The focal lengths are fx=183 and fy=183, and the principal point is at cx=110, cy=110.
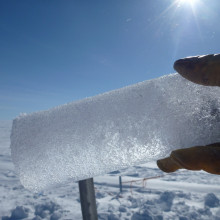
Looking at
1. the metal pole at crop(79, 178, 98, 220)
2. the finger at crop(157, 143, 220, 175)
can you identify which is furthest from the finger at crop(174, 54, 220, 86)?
the metal pole at crop(79, 178, 98, 220)

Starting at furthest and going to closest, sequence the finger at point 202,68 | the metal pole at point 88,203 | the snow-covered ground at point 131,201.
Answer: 1. the snow-covered ground at point 131,201
2. the metal pole at point 88,203
3. the finger at point 202,68

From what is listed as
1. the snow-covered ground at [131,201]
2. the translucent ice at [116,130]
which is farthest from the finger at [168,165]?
the snow-covered ground at [131,201]

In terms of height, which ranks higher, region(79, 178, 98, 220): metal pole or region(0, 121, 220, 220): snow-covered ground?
region(79, 178, 98, 220): metal pole

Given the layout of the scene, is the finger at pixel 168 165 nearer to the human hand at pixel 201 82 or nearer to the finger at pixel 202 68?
the human hand at pixel 201 82

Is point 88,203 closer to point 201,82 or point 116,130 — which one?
point 116,130

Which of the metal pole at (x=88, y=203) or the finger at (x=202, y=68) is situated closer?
the finger at (x=202, y=68)

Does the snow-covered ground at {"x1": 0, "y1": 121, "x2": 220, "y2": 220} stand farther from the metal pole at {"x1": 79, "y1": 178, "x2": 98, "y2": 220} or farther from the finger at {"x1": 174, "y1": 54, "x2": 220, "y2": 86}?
the finger at {"x1": 174, "y1": 54, "x2": 220, "y2": 86}

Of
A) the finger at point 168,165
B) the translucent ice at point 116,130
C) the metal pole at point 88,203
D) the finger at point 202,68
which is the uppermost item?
the finger at point 202,68
